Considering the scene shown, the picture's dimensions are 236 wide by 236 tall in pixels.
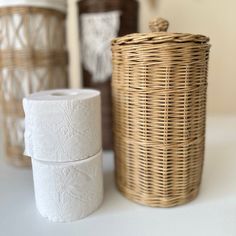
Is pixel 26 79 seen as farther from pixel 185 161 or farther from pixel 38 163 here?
pixel 185 161

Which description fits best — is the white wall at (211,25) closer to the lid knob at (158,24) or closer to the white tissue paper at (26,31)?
the white tissue paper at (26,31)

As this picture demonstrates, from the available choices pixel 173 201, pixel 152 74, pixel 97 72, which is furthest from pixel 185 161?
pixel 97 72

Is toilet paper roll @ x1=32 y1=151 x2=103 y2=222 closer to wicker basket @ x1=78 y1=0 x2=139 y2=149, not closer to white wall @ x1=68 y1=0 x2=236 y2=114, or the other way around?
wicker basket @ x1=78 y1=0 x2=139 y2=149

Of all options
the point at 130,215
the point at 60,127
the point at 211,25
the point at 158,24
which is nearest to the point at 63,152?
the point at 60,127

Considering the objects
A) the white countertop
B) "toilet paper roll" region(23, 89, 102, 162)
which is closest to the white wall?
the white countertop

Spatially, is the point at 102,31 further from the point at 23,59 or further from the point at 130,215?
the point at 130,215

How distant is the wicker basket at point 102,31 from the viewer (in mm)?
727

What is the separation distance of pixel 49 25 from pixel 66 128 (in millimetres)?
372

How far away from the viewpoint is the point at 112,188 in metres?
0.63

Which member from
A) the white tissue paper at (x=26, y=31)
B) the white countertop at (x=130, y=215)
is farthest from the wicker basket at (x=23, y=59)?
the white countertop at (x=130, y=215)

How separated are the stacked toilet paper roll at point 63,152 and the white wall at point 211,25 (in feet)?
2.01

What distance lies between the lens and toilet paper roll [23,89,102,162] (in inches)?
18.6

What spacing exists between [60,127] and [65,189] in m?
0.12

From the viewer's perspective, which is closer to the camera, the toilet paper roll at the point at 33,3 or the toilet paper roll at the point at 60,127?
the toilet paper roll at the point at 60,127
